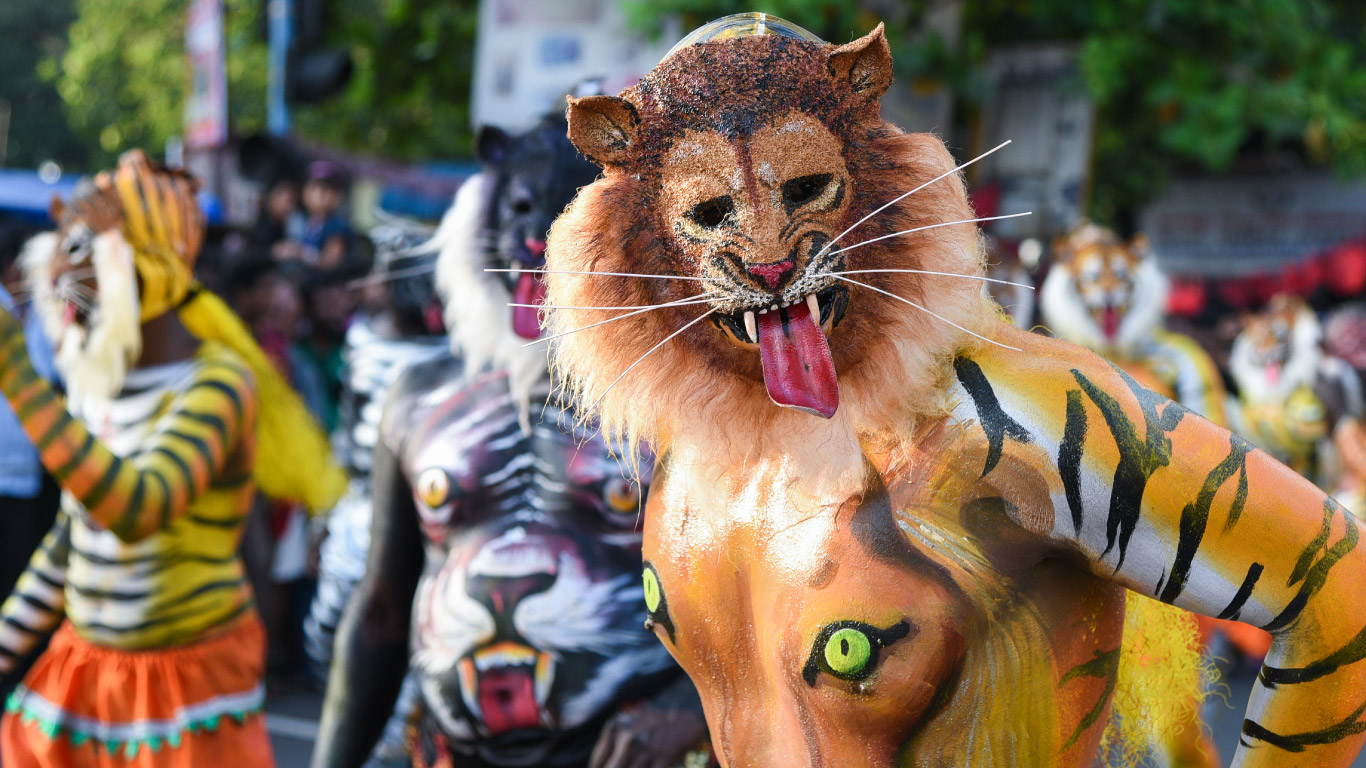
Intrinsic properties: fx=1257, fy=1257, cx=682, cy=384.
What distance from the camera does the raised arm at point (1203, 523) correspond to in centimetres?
123

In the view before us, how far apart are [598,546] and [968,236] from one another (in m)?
1.06

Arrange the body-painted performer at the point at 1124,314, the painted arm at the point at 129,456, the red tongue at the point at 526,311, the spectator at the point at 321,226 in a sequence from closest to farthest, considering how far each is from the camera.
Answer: the red tongue at the point at 526,311, the painted arm at the point at 129,456, the body-painted performer at the point at 1124,314, the spectator at the point at 321,226

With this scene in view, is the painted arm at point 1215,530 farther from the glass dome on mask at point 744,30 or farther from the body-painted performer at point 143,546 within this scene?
the body-painted performer at point 143,546

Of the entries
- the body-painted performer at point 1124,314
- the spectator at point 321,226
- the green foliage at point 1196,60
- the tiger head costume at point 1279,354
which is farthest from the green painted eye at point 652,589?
the tiger head costume at point 1279,354

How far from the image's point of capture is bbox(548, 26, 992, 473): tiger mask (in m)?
1.25

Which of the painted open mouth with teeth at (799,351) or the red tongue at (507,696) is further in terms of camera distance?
the red tongue at (507,696)

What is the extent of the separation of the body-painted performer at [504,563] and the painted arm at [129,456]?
0.57 meters

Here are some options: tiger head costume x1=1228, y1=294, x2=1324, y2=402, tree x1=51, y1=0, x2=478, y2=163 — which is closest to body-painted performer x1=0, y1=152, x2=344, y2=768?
tiger head costume x1=1228, y1=294, x2=1324, y2=402

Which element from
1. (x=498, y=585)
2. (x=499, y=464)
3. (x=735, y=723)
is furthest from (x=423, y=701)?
(x=735, y=723)

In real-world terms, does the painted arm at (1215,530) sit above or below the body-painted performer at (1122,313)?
above

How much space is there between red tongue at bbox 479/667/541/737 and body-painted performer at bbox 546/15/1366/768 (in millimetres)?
833

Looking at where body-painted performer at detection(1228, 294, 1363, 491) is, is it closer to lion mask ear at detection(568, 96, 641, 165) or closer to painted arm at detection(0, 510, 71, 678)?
painted arm at detection(0, 510, 71, 678)

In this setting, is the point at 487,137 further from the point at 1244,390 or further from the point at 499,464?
the point at 1244,390

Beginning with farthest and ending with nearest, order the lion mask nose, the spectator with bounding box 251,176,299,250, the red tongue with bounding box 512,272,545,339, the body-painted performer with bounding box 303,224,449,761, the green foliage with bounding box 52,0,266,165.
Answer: the green foliage with bounding box 52,0,266,165 → the spectator with bounding box 251,176,299,250 → the body-painted performer with bounding box 303,224,449,761 → the red tongue with bounding box 512,272,545,339 → the lion mask nose
